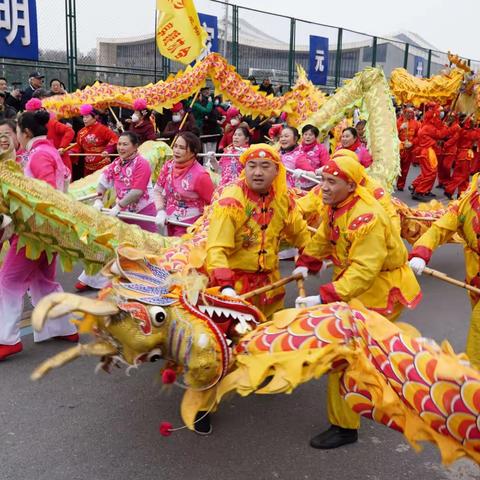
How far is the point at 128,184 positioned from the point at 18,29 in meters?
6.29

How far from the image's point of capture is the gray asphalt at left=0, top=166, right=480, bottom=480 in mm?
2875

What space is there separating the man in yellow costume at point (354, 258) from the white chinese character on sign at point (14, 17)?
8460 mm

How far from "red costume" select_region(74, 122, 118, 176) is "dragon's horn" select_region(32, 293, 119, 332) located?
608 cm

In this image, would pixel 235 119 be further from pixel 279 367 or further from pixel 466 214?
pixel 279 367

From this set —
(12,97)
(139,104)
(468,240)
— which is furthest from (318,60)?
(468,240)

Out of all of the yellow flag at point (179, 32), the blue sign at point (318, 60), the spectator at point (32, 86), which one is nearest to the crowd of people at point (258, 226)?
the yellow flag at point (179, 32)

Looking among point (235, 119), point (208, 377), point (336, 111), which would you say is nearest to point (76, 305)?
point (208, 377)

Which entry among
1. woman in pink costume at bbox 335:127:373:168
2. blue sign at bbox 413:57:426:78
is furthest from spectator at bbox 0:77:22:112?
blue sign at bbox 413:57:426:78

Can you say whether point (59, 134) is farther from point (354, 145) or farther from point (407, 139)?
point (407, 139)

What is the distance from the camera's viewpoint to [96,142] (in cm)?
787

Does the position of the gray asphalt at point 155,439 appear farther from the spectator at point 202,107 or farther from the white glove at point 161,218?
the spectator at point 202,107

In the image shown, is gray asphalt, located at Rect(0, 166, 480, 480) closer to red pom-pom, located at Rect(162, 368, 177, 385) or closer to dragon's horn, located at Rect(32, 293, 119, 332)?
red pom-pom, located at Rect(162, 368, 177, 385)

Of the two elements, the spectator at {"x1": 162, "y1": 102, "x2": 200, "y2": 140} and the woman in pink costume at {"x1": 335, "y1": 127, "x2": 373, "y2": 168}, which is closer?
the woman in pink costume at {"x1": 335, "y1": 127, "x2": 373, "y2": 168}

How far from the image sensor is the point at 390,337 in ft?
6.86
